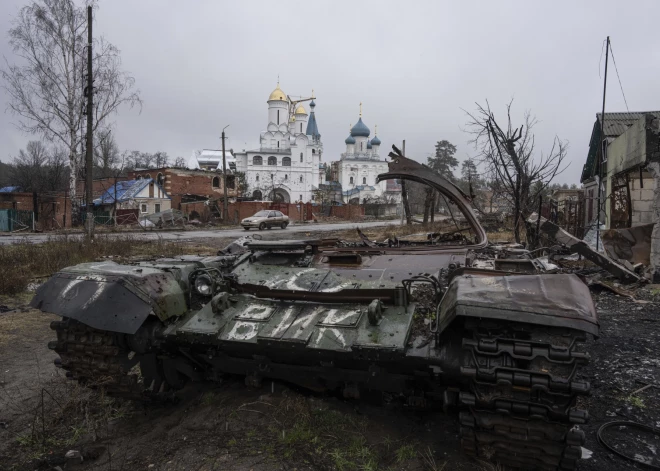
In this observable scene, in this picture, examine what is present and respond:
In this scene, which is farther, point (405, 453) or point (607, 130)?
point (607, 130)

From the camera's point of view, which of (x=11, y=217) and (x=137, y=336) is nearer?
(x=137, y=336)

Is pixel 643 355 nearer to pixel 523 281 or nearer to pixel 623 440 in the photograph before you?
pixel 623 440

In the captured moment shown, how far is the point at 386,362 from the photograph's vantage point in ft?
10.5

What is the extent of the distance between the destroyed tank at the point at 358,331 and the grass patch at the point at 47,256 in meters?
4.96

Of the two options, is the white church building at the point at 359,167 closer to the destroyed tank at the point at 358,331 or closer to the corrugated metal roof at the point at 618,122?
the corrugated metal roof at the point at 618,122

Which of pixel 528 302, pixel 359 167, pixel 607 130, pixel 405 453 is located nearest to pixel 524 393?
pixel 528 302

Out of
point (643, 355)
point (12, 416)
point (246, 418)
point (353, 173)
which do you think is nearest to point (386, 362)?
point (246, 418)

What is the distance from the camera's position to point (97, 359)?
149 inches

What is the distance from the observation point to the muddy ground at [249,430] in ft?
10.9

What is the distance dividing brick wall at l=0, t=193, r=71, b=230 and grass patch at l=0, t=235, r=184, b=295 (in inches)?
639

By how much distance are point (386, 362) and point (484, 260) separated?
5.26ft

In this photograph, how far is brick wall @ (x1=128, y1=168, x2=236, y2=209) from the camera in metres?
40.8

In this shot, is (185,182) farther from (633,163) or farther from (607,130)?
(633,163)

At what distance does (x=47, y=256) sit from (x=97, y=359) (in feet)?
26.6
